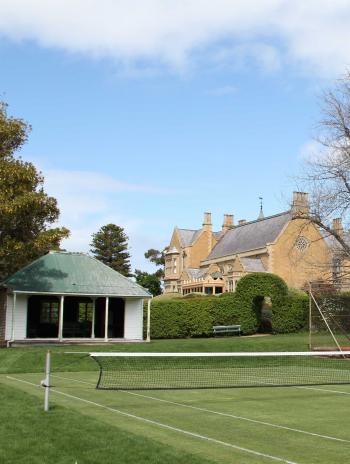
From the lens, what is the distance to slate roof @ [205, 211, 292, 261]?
72188 mm

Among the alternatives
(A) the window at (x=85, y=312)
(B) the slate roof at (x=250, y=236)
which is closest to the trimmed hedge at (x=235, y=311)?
(A) the window at (x=85, y=312)

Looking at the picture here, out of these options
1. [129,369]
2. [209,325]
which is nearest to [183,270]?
[209,325]

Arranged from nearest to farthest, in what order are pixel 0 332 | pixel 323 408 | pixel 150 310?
pixel 323 408 → pixel 0 332 → pixel 150 310

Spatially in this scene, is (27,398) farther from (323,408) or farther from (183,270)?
(183,270)

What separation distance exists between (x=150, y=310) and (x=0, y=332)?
9.25 meters

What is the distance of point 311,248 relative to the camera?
70375mm

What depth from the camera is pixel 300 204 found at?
34562 mm

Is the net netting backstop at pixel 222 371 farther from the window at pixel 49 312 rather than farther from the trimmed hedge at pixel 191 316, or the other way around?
the trimmed hedge at pixel 191 316

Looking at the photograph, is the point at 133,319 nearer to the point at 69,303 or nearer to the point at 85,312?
the point at 85,312

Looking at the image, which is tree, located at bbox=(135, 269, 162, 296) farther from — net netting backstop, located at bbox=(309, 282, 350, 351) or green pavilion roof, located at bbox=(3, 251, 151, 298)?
net netting backstop, located at bbox=(309, 282, 350, 351)

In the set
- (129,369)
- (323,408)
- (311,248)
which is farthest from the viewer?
(311,248)

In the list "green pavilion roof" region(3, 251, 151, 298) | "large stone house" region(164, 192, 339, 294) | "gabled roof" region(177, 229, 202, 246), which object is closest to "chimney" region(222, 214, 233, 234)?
"large stone house" region(164, 192, 339, 294)

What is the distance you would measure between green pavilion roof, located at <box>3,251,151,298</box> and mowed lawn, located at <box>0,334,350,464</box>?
1687 cm

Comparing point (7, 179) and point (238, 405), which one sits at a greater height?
point (7, 179)
